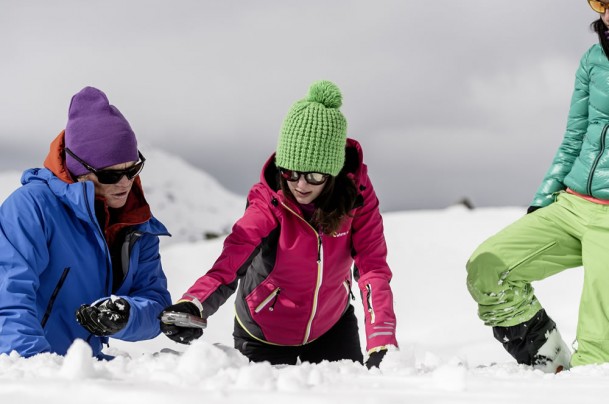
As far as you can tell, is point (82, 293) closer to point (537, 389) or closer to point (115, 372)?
point (115, 372)

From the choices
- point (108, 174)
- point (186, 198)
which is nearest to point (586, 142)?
point (108, 174)

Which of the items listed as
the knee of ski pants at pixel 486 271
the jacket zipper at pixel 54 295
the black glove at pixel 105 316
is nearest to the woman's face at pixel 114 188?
the jacket zipper at pixel 54 295

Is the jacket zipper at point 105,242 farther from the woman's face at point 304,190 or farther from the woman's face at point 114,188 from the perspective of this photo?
the woman's face at point 304,190

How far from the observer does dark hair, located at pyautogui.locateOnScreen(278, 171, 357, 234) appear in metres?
4.04

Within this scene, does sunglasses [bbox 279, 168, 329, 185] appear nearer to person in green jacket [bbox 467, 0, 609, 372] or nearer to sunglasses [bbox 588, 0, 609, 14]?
person in green jacket [bbox 467, 0, 609, 372]

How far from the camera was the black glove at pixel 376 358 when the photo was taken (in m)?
3.72

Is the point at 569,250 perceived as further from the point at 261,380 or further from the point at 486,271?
the point at 261,380

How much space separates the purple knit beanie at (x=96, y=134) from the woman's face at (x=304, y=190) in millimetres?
812

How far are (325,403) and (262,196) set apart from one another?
2.04m

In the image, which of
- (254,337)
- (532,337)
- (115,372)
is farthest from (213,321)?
(115,372)

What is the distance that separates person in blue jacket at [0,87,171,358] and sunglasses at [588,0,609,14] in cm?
257

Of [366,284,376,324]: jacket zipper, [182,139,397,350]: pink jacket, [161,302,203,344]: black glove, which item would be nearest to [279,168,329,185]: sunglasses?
[182,139,397,350]: pink jacket

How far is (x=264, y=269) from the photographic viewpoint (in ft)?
14.1

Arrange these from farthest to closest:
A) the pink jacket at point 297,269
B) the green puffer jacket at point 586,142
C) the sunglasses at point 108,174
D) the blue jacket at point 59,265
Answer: the green puffer jacket at point 586,142, the pink jacket at point 297,269, the sunglasses at point 108,174, the blue jacket at point 59,265
